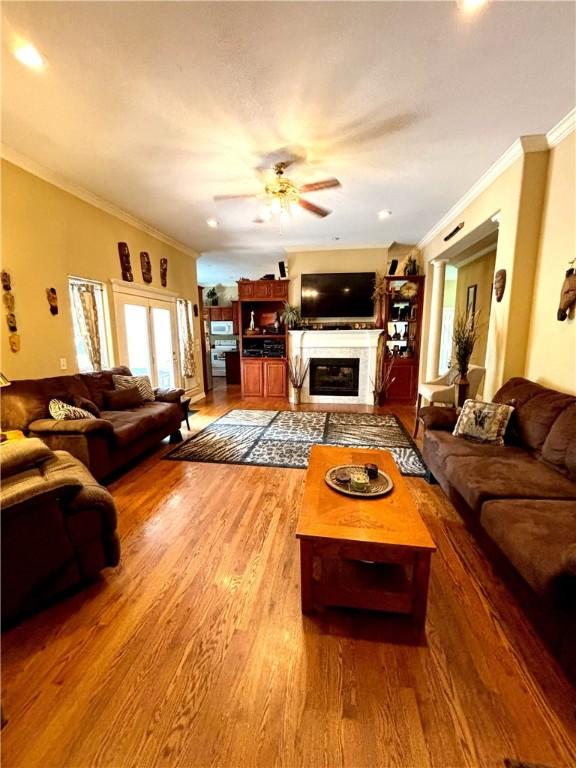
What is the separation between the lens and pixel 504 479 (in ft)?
6.22

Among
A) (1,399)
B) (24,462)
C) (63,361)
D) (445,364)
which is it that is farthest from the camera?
(445,364)

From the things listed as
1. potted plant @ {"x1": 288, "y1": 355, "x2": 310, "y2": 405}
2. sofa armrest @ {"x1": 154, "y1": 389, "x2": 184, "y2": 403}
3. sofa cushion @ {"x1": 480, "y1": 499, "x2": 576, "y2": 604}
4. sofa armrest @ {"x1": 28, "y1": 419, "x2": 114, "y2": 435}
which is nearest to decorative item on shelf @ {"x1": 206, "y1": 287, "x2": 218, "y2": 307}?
potted plant @ {"x1": 288, "y1": 355, "x2": 310, "y2": 405}

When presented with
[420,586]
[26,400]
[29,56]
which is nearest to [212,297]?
[26,400]

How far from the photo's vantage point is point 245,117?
2225mm

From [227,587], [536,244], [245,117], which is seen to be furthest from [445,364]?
[227,587]

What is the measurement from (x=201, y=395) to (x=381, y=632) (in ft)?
18.1

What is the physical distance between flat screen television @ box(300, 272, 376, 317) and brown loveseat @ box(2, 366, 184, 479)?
12.1 feet

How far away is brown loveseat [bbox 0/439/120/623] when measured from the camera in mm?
1387

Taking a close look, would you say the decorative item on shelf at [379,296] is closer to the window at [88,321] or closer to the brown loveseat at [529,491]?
the brown loveseat at [529,491]

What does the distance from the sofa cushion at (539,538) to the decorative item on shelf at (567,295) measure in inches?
60.4

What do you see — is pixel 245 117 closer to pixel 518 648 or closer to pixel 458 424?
pixel 458 424

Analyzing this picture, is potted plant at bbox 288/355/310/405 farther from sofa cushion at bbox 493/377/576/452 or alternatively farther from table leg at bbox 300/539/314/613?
table leg at bbox 300/539/314/613

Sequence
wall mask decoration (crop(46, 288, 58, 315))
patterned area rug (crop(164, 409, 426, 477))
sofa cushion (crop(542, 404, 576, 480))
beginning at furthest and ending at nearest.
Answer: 1. patterned area rug (crop(164, 409, 426, 477))
2. wall mask decoration (crop(46, 288, 58, 315))
3. sofa cushion (crop(542, 404, 576, 480))

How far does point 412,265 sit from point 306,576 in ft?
18.6
